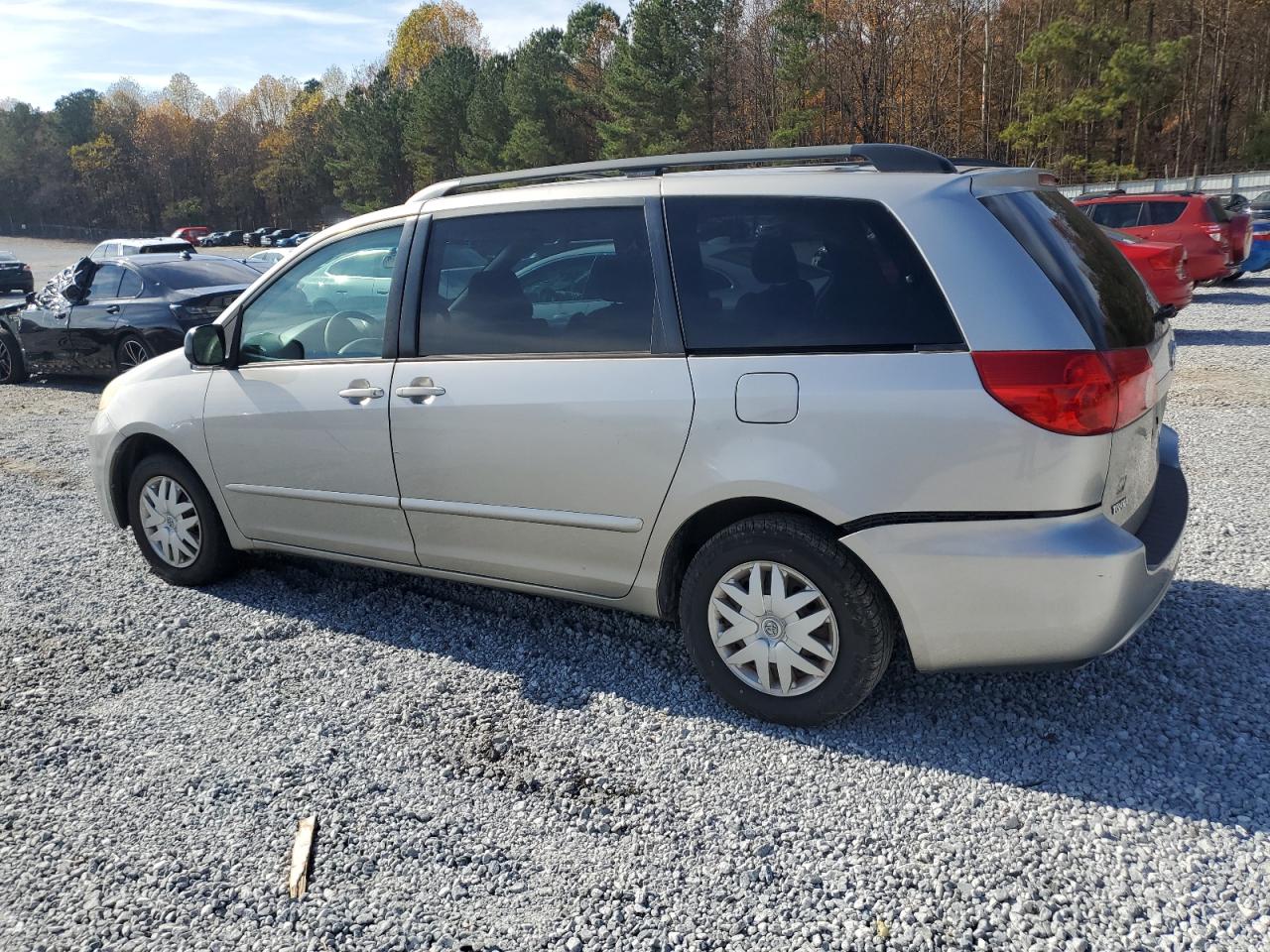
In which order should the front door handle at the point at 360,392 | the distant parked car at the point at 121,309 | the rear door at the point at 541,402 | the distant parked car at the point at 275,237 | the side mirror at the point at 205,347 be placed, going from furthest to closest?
the distant parked car at the point at 275,237, the distant parked car at the point at 121,309, the side mirror at the point at 205,347, the front door handle at the point at 360,392, the rear door at the point at 541,402

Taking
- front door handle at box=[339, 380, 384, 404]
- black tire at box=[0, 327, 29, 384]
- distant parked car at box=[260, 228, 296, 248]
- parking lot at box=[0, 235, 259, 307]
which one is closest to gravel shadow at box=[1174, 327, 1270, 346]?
front door handle at box=[339, 380, 384, 404]

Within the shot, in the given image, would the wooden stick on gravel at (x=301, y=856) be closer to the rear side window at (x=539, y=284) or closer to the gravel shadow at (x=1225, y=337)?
the rear side window at (x=539, y=284)

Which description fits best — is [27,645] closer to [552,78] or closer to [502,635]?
[502,635]

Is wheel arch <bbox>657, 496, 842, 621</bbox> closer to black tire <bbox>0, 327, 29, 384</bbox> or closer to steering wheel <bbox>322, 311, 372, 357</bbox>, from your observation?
steering wheel <bbox>322, 311, 372, 357</bbox>

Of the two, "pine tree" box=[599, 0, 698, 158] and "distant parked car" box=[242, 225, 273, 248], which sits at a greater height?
"pine tree" box=[599, 0, 698, 158]

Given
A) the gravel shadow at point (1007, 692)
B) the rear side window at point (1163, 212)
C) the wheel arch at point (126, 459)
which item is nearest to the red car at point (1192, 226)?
the rear side window at point (1163, 212)

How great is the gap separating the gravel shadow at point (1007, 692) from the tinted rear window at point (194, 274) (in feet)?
26.7

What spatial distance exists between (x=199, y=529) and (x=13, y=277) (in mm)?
31098

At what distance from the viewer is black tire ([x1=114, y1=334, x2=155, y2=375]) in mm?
11617

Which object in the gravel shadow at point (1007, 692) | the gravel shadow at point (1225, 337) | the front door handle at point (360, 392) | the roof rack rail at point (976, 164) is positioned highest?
the roof rack rail at point (976, 164)

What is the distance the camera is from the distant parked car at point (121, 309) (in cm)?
1150

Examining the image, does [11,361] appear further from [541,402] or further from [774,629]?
[774,629]

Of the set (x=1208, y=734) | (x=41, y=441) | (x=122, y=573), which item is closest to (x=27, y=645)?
(x=122, y=573)

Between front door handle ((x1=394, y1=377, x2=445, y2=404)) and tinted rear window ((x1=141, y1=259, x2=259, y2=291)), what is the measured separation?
9.05 meters
